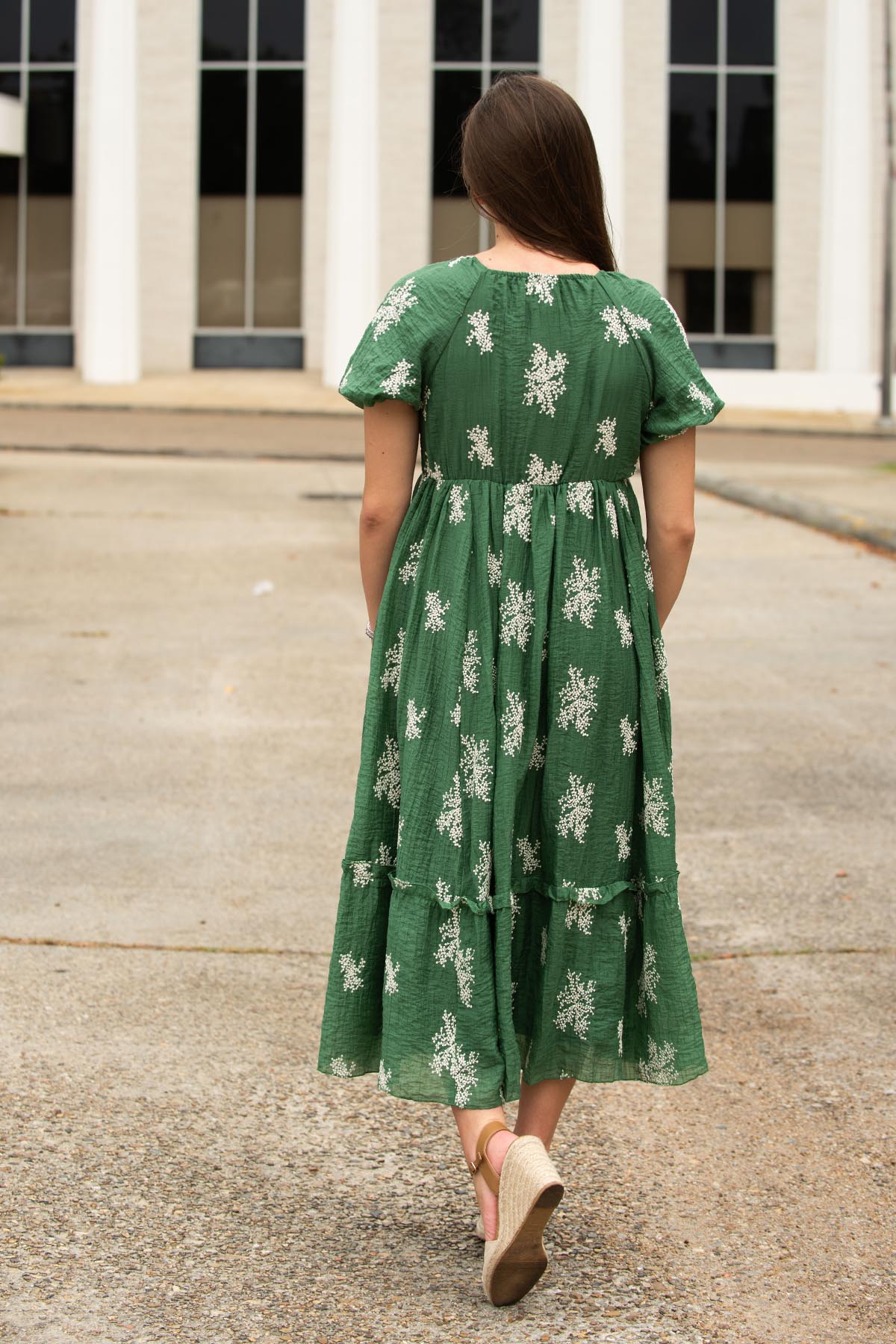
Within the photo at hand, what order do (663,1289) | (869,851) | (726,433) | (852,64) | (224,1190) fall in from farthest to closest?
(852,64) < (726,433) < (869,851) < (224,1190) < (663,1289)

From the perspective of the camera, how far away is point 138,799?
20.9 feet

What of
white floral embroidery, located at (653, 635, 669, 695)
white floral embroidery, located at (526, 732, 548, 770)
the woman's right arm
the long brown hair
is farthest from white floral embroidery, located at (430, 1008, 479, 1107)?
the long brown hair

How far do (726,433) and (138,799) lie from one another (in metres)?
23.3

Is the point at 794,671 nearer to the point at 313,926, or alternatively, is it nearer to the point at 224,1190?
the point at 313,926

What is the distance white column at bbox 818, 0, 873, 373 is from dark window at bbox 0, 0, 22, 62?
16.5 meters

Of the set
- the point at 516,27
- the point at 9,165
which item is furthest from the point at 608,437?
the point at 9,165

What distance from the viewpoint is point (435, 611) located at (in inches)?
118

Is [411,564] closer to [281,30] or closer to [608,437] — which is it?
[608,437]

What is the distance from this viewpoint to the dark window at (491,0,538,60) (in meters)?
35.8

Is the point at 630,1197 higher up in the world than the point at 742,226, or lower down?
lower down

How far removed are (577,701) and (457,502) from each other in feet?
1.32

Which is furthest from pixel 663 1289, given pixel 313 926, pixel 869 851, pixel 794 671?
pixel 794 671

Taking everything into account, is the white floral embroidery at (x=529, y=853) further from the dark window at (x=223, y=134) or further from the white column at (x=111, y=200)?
the dark window at (x=223, y=134)

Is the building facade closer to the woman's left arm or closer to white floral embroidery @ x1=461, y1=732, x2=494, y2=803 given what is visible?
the woman's left arm
